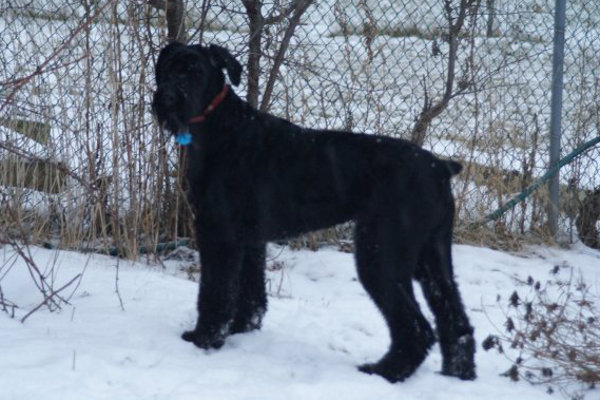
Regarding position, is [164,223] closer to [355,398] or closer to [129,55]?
[129,55]

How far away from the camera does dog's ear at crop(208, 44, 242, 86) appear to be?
4.54m

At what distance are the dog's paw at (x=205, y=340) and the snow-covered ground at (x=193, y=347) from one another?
53 mm

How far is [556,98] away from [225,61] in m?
3.58

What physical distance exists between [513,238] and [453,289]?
291 centimetres

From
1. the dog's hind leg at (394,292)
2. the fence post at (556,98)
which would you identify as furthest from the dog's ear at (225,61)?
the fence post at (556,98)

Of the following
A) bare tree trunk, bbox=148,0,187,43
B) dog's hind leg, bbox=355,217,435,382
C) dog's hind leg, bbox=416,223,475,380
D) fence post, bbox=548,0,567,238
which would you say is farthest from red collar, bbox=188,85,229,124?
fence post, bbox=548,0,567,238

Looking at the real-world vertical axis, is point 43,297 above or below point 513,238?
below

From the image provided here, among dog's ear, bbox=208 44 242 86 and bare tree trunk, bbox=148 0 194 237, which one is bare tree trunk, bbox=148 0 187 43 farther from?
dog's ear, bbox=208 44 242 86

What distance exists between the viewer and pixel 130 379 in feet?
12.9

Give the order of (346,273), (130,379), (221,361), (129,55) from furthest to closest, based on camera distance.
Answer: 1. (346,273)
2. (129,55)
3. (221,361)
4. (130,379)

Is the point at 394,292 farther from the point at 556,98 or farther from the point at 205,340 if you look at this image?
the point at 556,98

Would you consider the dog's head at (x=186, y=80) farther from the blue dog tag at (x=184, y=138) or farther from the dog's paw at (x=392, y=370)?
the dog's paw at (x=392, y=370)

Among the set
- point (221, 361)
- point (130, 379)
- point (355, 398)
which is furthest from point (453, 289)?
point (130, 379)

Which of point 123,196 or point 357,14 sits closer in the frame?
point 123,196
